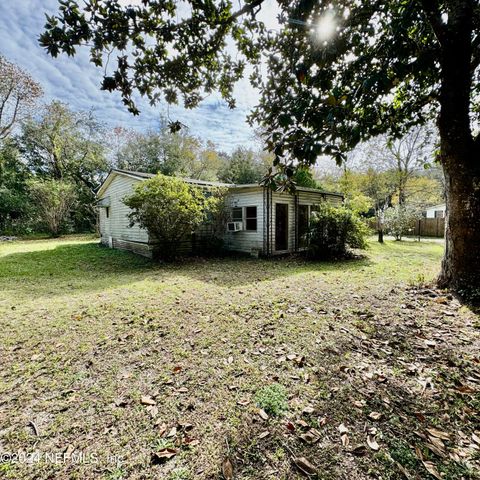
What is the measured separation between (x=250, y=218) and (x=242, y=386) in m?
8.46

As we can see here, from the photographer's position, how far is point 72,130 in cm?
2336

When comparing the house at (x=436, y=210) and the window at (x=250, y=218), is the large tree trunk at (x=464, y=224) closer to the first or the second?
the window at (x=250, y=218)

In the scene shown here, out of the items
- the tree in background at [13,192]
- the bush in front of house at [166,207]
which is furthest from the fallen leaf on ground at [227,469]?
the tree in background at [13,192]

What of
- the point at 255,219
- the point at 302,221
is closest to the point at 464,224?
the point at 255,219

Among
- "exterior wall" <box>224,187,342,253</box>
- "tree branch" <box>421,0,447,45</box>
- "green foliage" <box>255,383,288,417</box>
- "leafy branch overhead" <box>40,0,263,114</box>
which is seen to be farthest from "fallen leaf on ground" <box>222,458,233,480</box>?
"exterior wall" <box>224,187,342,253</box>

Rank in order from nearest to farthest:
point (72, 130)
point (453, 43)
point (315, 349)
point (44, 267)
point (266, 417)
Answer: point (266, 417), point (315, 349), point (453, 43), point (44, 267), point (72, 130)

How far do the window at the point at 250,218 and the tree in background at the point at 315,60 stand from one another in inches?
238

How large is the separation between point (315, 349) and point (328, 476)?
152 cm

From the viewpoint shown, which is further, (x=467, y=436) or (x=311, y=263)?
(x=311, y=263)

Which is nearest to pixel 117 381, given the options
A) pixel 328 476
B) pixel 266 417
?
pixel 266 417

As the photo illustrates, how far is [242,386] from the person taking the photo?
2.47m

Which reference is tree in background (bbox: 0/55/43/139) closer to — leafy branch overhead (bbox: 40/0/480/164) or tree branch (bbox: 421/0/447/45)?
leafy branch overhead (bbox: 40/0/480/164)

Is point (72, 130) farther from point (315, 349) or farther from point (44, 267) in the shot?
point (315, 349)

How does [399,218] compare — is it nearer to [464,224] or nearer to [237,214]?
[237,214]
